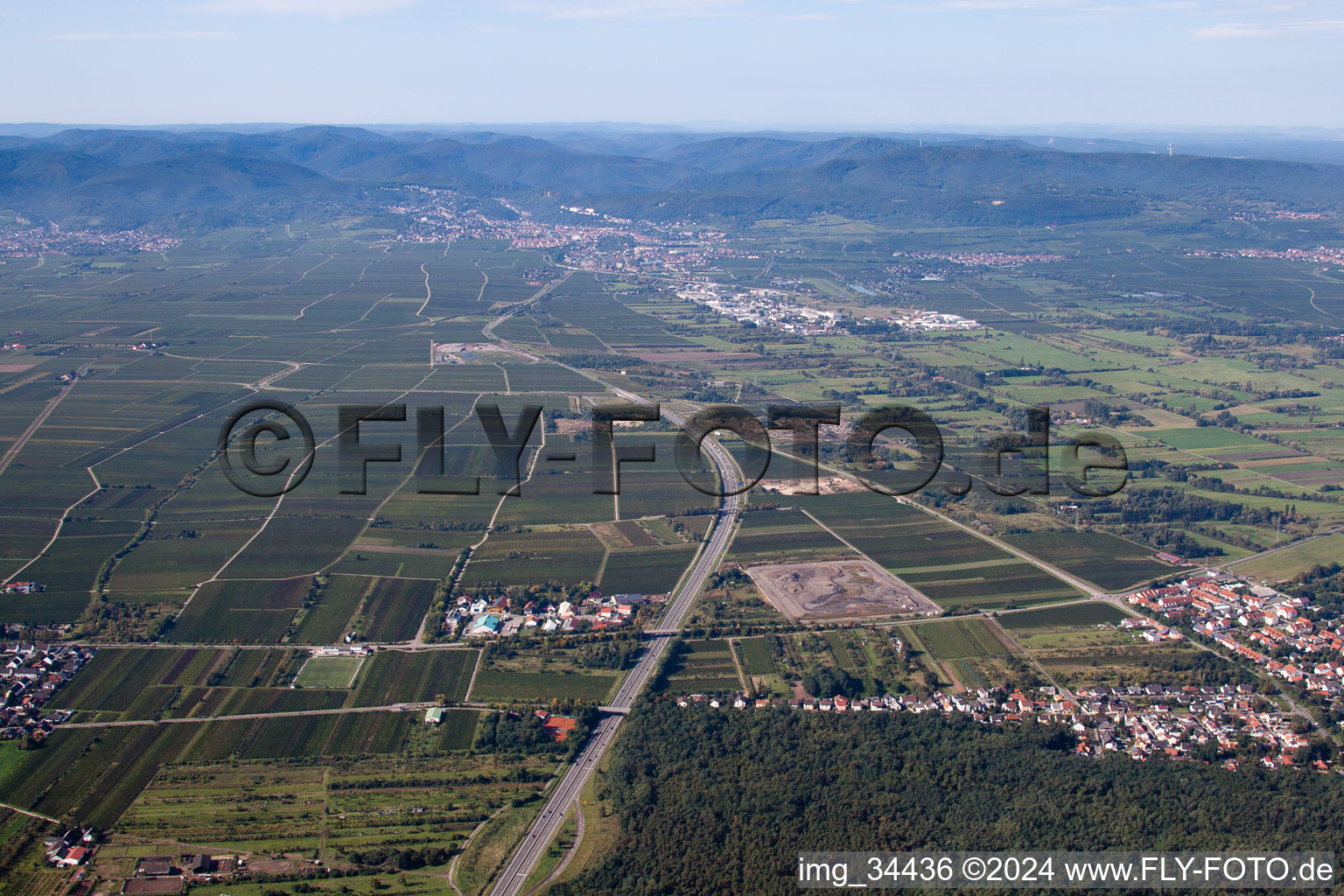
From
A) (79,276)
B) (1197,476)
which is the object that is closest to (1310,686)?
(1197,476)

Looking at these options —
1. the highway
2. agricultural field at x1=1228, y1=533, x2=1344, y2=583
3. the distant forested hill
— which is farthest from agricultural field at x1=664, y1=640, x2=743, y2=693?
the distant forested hill

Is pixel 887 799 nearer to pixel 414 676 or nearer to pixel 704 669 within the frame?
pixel 704 669

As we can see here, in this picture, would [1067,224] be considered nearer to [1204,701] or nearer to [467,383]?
[467,383]

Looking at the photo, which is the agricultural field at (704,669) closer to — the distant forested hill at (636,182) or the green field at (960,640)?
the green field at (960,640)

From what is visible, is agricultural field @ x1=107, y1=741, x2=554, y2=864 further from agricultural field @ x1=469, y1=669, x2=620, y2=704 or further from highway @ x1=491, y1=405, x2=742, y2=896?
agricultural field @ x1=469, y1=669, x2=620, y2=704

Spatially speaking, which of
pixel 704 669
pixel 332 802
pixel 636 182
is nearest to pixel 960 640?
pixel 704 669

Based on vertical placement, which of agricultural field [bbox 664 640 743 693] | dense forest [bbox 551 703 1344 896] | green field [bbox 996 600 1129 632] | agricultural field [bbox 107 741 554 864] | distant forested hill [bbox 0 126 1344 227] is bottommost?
agricultural field [bbox 107 741 554 864]
